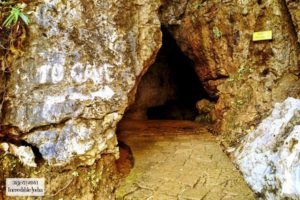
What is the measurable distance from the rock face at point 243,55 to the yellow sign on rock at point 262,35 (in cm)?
9

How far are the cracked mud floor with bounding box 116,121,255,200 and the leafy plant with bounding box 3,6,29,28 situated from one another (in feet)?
8.83

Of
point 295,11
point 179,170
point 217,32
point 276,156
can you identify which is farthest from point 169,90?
point 276,156

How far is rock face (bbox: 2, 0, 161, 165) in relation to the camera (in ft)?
12.4

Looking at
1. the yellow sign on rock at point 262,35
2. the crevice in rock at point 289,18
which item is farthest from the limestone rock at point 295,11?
the yellow sign on rock at point 262,35

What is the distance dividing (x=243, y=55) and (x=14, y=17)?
170 inches

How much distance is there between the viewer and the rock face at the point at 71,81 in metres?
3.78

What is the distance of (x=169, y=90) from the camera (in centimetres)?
998

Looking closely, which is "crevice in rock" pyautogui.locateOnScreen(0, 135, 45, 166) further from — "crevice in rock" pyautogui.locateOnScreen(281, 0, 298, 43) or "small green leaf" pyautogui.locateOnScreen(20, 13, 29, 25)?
"crevice in rock" pyautogui.locateOnScreen(281, 0, 298, 43)

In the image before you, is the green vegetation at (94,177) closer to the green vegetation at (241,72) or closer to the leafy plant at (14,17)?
the leafy plant at (14,17)

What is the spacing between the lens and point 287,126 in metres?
3.13

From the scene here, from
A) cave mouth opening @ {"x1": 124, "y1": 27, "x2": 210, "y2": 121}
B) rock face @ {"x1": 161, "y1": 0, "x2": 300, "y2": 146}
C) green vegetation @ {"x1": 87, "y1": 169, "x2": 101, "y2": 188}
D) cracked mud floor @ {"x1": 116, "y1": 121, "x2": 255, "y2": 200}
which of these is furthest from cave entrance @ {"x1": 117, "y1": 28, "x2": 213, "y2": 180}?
green vegetation @ {"x1": 87, "y1": 169, "x2": 101, "y2": 188}

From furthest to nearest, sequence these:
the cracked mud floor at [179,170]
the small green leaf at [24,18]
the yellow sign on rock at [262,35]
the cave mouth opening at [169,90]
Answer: the cave mouth opening at [169,90] < the yellow sign on rock at [262,35] < the cracked mud floor at [179,170] < the small green leaf at [24,18]

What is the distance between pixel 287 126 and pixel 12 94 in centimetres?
343

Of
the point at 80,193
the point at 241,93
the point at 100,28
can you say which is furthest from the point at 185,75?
the point at 80,193
